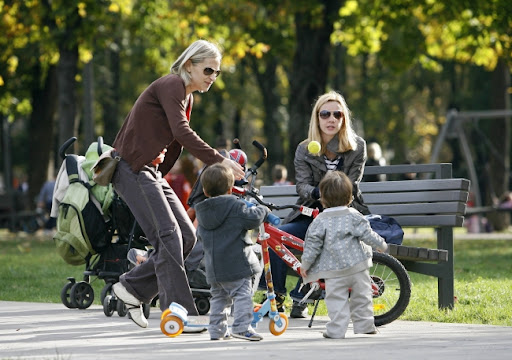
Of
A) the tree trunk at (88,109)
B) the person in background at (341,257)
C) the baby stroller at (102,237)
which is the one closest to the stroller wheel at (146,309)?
the baby stroller at (102,237)

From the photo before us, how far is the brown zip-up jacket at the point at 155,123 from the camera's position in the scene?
6695mm

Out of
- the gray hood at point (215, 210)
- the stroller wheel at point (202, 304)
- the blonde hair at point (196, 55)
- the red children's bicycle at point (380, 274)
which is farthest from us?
the stroller wheel at point (202, 304)

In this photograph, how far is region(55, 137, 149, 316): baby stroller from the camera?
9.05m

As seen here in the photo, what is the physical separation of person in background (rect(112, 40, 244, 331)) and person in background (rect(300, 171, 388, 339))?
2.69 feet

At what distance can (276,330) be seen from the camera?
6730 millimetres

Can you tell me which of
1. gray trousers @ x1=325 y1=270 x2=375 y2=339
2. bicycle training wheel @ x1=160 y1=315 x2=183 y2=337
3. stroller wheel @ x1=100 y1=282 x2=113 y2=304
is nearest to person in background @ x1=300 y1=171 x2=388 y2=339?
gray trousers @ x1=325 y1=270 x2=375 y2=339

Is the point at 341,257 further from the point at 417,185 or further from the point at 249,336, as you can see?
the point at 417,185

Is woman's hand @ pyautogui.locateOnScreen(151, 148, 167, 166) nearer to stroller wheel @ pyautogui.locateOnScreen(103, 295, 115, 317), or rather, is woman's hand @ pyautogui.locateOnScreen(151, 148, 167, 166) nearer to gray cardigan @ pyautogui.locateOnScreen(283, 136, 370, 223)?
gray cardigan @ pyautogui.locateOnScreen(283, 136, 370, 223)

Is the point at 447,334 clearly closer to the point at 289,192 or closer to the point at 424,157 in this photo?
the point at 289,192

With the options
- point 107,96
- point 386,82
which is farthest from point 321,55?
point 386,82

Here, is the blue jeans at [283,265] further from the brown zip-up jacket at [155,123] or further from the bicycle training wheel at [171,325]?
the brown zip-up jacket at [155,123]

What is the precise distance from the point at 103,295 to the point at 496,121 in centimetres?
2138

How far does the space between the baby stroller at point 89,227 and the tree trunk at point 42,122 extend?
19.9 m

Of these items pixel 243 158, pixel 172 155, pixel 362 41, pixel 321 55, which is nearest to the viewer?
pixel 172 155
